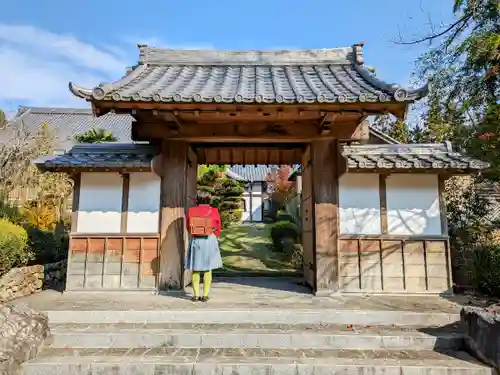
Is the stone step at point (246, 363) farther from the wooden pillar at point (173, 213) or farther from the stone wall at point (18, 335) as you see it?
the wooden pillar at point (173, 213)

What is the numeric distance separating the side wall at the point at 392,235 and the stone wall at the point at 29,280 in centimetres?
570

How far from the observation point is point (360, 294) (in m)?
5.68

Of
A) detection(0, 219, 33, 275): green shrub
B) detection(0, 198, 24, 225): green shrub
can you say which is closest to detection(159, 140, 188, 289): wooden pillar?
detection(0, 219, 33, 275): green shrub

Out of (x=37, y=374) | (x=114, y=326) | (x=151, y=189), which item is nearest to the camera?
(x=37, y=374)

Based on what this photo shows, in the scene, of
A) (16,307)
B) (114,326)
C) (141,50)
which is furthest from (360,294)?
(141,50)

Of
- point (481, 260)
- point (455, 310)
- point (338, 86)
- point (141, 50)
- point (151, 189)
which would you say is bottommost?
point (455, 310)

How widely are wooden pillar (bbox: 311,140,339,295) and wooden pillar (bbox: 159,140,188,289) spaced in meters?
2.34

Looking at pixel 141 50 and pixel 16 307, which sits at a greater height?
pixel 141 50

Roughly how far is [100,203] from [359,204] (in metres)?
4.69

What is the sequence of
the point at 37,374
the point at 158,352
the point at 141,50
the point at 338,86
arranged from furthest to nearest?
the point at 141,50 < the point at 338,86 < the point at 158,352 < the point at 37,374

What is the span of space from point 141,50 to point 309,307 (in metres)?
5.96

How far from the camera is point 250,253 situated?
486 inches

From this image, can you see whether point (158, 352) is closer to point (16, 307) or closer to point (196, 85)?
point (16, 307)

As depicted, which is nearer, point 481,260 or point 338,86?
point 338,86
